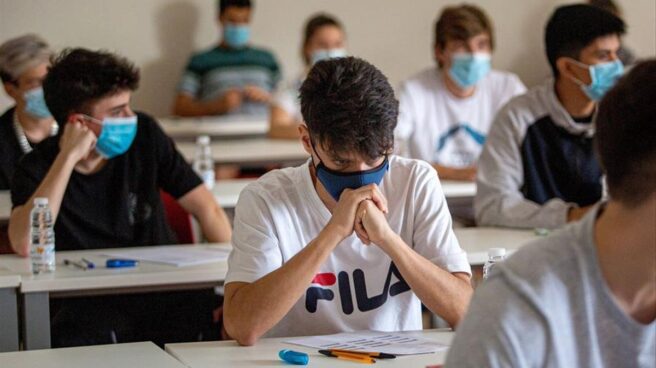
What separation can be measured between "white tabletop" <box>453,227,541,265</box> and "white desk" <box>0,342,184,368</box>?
1.15 m

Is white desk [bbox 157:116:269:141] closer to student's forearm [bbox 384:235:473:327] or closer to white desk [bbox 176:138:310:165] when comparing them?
white desk [bbox 176:138:310:165]

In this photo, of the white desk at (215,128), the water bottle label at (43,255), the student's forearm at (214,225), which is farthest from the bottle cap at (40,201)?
the white desk at (215,128)

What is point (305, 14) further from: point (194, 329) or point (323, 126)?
point (323, 126)

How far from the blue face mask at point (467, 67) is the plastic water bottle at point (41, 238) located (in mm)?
2681

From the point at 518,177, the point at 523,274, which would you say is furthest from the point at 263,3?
the point at 523,274

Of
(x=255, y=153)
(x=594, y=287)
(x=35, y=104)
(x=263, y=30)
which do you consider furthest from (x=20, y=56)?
(x=263, y=30)

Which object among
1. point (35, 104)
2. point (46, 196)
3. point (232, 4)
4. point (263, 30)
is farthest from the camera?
point (263, 30)

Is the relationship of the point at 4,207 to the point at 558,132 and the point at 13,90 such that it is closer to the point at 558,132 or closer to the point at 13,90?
the point at 13,90

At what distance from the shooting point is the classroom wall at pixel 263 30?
7934 mm

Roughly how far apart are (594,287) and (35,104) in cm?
331

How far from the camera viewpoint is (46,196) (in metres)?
3.32

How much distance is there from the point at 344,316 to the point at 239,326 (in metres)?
0.27

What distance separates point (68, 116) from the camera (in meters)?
3.49

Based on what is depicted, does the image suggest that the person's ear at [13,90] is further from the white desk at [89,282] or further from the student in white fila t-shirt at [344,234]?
the student in white fila t-shirt at [344,234]
